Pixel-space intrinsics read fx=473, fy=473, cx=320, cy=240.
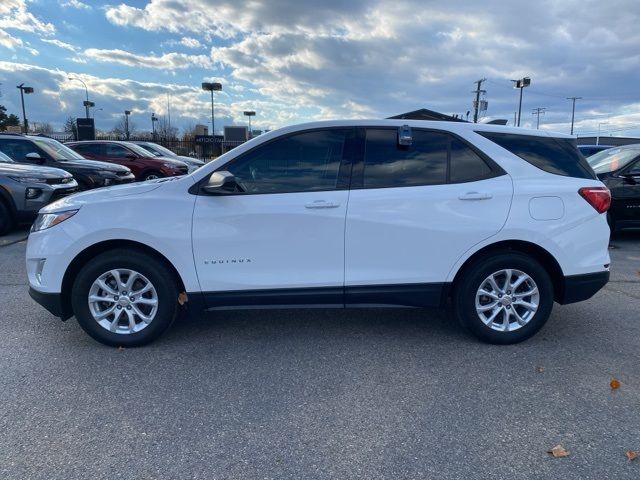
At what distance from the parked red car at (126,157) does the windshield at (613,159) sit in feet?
38.7

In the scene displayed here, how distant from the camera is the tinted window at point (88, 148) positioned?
15.5 meters

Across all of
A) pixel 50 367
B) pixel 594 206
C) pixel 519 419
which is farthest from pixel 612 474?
pixel 50 367

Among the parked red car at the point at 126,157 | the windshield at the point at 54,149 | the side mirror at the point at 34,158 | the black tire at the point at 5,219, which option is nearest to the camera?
the black tire at the point at 5,219

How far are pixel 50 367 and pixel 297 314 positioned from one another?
83.6 inches

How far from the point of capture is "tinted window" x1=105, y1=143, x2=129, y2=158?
1558 cm

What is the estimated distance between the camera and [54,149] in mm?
11102

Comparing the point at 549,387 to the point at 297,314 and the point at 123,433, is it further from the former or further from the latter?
the point at 123,433

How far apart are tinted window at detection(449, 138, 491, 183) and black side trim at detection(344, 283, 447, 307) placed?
88cm

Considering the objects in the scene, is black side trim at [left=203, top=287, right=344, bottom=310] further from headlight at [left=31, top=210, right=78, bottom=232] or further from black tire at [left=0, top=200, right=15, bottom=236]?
black tire at [left=0, top=200, right=15, bottom=236]

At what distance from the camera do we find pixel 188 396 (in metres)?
3.11

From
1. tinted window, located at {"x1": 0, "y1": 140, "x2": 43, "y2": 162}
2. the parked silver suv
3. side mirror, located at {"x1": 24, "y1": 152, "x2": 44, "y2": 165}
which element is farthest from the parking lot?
tinted window, located at {"x1": 0, "y1": 140, "x2": 43, "y2": 162}

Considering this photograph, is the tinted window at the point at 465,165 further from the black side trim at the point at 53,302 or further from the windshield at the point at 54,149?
the windshield at the point at 54,149

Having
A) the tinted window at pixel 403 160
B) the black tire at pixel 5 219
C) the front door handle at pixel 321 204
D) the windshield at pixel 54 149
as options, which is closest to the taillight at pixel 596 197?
the tinted window at pixel 403 160

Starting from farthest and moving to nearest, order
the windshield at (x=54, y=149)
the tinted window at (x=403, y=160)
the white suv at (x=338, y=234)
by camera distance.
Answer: the windshield at (x=54, y=149), the tinted window at (x=403, y=160), the white suv at (x=338, y=234)
